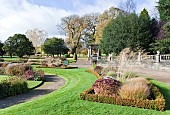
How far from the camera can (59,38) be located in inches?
2356

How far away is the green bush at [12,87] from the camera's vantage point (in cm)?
1212

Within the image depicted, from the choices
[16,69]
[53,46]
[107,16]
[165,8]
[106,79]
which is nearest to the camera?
[106,79]

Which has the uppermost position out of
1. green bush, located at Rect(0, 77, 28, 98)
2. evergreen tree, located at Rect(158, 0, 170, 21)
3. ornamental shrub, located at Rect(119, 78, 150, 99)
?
evergreen tree, located at Rect(158, 0, 170, 21)

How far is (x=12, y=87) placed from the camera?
1255 centimetres

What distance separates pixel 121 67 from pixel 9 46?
37438mm

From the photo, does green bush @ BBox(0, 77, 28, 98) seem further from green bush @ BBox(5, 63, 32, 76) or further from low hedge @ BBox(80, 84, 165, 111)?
green bush @ BBox(5, 63, 32, 76)

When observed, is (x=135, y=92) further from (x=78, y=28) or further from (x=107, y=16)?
(x=78, y=28)

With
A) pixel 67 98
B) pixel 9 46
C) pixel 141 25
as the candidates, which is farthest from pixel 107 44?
pixel 67 98

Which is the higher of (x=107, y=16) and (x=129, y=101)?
(x=107, y=16)

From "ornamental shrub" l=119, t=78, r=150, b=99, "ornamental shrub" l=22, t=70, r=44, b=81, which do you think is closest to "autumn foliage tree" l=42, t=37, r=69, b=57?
"ornamental shrub" l=22, t=70, r=44, b=81

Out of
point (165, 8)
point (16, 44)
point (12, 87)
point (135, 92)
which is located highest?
point (165, 8)

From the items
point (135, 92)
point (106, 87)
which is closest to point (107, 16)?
point (106, 87)

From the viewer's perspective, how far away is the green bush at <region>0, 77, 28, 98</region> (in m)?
12.1

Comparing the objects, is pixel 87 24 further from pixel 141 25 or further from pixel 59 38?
pixel 141 25
